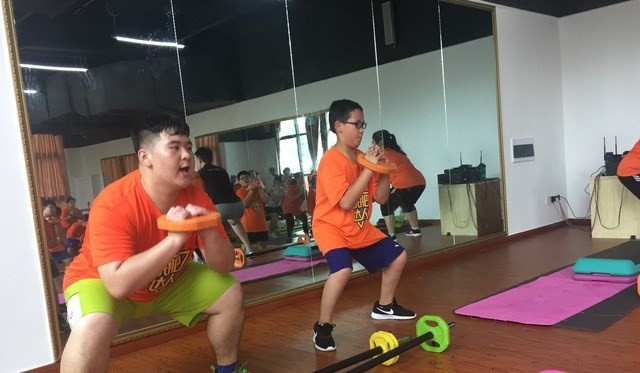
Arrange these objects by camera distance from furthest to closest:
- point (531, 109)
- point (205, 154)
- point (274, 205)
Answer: point (531, 109)
point (274, 205)
point (205, 154)

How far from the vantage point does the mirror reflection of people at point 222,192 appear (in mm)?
3232

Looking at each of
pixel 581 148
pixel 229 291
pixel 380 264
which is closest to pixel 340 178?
pixel 380 264

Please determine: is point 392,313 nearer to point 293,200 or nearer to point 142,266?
point 293,200

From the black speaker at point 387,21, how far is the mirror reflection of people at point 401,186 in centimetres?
80

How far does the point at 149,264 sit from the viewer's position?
1.70m

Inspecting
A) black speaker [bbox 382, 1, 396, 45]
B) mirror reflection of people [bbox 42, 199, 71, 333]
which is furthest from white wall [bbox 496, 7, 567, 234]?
mirror reflection of people [bbox 42, 199, 71, 333]

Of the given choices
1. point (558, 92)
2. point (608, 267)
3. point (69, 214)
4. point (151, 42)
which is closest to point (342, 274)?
point (69, 214)

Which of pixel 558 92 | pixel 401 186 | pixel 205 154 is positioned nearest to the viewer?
pixel 205 154

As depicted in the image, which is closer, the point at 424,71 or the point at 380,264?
the point at 380,264

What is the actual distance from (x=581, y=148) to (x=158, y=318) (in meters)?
5.16

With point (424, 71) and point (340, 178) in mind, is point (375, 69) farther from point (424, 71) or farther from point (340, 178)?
point (340, 178)

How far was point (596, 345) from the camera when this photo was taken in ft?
7.82

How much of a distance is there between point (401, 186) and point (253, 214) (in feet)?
5.37

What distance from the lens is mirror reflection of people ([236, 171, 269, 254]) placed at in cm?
343
